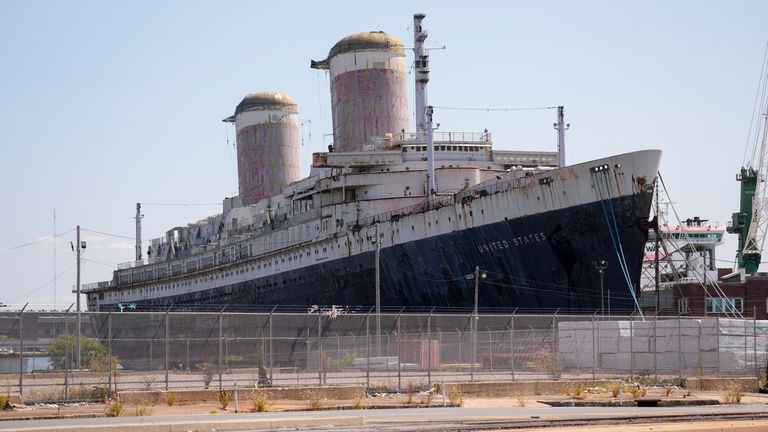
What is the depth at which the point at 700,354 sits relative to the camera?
3738 centimetres

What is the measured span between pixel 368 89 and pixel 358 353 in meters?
42.0

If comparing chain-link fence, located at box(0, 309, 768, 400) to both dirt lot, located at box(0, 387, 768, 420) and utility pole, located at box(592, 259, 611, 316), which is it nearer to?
dirt lot, located at box(0, 387, 768, 420)

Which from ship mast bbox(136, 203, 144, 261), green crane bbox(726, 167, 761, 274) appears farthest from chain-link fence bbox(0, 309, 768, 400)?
ship mast bbox(136, 203, 144, 261)

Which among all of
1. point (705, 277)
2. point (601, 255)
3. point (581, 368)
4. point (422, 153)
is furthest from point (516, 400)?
point (422, 153)

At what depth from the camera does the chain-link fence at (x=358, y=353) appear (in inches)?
1208

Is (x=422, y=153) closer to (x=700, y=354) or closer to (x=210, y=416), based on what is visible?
(x=700, y=354)

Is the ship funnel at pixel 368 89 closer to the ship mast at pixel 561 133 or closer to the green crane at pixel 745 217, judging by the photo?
the ship mast at pixel 561 133

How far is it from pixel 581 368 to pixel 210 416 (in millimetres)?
18164

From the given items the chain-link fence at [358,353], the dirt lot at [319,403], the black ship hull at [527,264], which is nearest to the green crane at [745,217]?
the black ship hull at [527,264]

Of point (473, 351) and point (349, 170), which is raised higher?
point (349, 170)

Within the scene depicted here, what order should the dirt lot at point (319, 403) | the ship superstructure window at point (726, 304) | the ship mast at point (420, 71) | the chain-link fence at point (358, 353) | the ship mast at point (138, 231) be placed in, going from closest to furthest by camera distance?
the dirt lot at point (319, 403) → the chain-link fence at point (358, 353) → the ship superstructure window at point (726, 304) → the ship mast at point (420, 71) → the ship mast at point (138, 231)

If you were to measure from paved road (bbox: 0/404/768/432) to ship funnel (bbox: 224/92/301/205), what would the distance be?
64.9 metres

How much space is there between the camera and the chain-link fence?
1208 inches

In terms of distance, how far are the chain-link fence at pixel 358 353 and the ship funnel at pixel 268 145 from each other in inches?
1876
